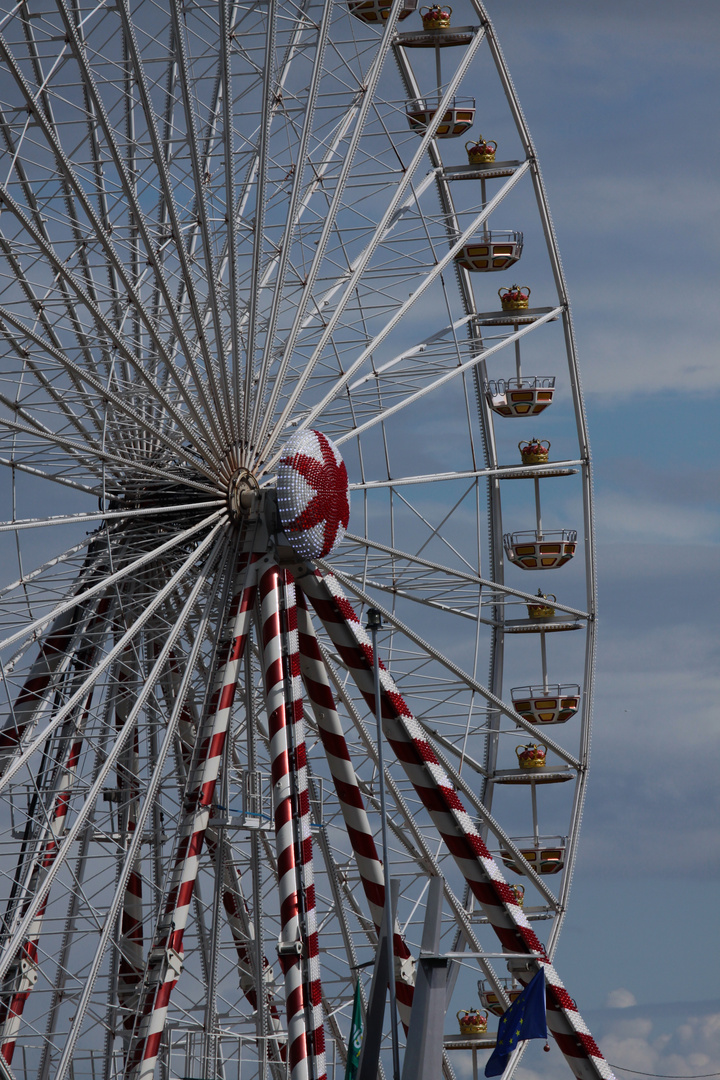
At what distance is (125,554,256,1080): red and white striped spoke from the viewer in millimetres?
21578

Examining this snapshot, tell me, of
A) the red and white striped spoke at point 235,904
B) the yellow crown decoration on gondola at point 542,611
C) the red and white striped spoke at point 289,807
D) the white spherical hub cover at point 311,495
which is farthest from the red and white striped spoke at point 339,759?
the yellow crown decoration on gondola at point 542,611

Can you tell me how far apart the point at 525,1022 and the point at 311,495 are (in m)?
7.55

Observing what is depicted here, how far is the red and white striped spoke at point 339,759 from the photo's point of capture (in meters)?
23.7

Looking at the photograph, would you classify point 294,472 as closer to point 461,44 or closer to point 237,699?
point 237,699

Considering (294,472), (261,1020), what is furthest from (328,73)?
(261,1020)

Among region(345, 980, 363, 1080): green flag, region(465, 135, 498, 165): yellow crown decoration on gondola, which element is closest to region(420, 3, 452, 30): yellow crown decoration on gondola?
region(465, 135, 498, 165): yellow crown decoration on gondola

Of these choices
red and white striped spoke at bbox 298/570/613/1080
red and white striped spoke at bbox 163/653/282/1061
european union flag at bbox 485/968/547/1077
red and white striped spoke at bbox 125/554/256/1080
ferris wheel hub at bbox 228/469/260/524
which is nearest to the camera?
european union flag at bbox 485/968/547/1077

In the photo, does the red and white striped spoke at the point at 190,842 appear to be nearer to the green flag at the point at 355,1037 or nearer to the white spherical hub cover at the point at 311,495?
the white spherical hub cover at the point at 311,495

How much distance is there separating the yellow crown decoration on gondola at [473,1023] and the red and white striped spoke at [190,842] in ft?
25.8

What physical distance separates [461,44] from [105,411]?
10649 mm

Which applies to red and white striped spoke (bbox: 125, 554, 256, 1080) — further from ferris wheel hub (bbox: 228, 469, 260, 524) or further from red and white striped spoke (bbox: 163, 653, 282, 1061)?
red and white striped spoke (bbox: 163, 653, 282, 1061)

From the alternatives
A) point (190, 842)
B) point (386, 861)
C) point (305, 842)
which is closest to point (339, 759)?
A: point (305, 842)

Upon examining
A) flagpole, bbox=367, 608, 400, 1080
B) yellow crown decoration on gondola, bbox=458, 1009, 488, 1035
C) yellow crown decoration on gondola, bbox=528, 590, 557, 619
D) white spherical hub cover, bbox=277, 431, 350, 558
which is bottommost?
yellow crown decoration on gondola, bbox=458, 1009, 488, 1035

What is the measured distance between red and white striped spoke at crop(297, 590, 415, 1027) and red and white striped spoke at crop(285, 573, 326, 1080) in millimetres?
304
